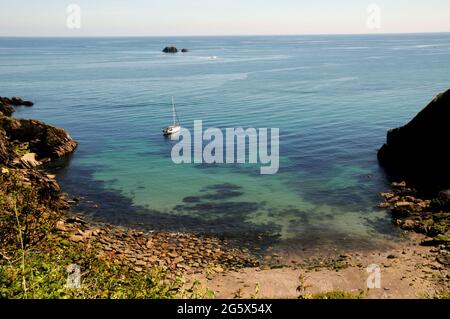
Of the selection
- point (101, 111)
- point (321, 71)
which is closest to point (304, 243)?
point (101, 111)

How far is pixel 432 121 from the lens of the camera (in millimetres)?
53594

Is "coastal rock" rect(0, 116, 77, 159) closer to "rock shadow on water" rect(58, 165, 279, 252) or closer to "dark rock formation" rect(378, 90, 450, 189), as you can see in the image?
"rock shadow on water" rect(58, 165, 279, 252)

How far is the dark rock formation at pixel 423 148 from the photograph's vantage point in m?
50.1

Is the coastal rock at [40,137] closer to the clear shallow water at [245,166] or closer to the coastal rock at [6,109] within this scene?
the clear shallow water at [245,166]

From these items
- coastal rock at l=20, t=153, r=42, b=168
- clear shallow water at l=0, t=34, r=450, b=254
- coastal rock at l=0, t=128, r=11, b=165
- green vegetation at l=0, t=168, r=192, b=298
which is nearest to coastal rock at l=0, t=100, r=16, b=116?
clear shallow water at l=0, t=34, r=450, b=254

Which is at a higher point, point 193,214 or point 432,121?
point 432,121

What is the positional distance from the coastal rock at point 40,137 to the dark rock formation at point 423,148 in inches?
1812

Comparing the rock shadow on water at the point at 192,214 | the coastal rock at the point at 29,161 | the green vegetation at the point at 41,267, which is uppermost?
the green vegetation at the point at 41,267

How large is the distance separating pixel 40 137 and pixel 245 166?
102 ft

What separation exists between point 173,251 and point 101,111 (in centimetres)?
6466

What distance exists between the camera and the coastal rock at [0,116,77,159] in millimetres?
59594

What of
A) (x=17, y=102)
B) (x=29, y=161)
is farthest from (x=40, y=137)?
(x=17, y=102)

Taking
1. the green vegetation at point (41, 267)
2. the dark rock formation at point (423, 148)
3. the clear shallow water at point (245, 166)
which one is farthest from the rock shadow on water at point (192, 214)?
the dark rock formation at point (423, 148)
